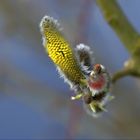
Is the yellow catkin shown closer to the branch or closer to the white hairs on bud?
the white hairs on bud

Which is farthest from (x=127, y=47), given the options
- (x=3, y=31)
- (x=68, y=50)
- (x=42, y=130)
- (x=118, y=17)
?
(x=42, y=130)

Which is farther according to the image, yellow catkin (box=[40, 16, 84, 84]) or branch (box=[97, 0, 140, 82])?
branch (box=[97, 0, 140, 82])

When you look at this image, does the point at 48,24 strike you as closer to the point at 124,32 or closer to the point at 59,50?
the point at 59,50

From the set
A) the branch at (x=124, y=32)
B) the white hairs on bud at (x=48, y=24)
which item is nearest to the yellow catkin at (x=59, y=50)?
the white hairs on bud at (x=48, y=24)

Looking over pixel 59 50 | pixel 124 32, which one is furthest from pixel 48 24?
pixel 124 32

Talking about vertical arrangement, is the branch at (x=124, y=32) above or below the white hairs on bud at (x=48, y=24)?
below

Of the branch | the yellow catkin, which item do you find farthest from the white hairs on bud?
the branch

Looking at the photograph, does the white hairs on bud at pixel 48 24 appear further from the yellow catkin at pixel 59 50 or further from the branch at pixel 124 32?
the branch at pixel 124 32
